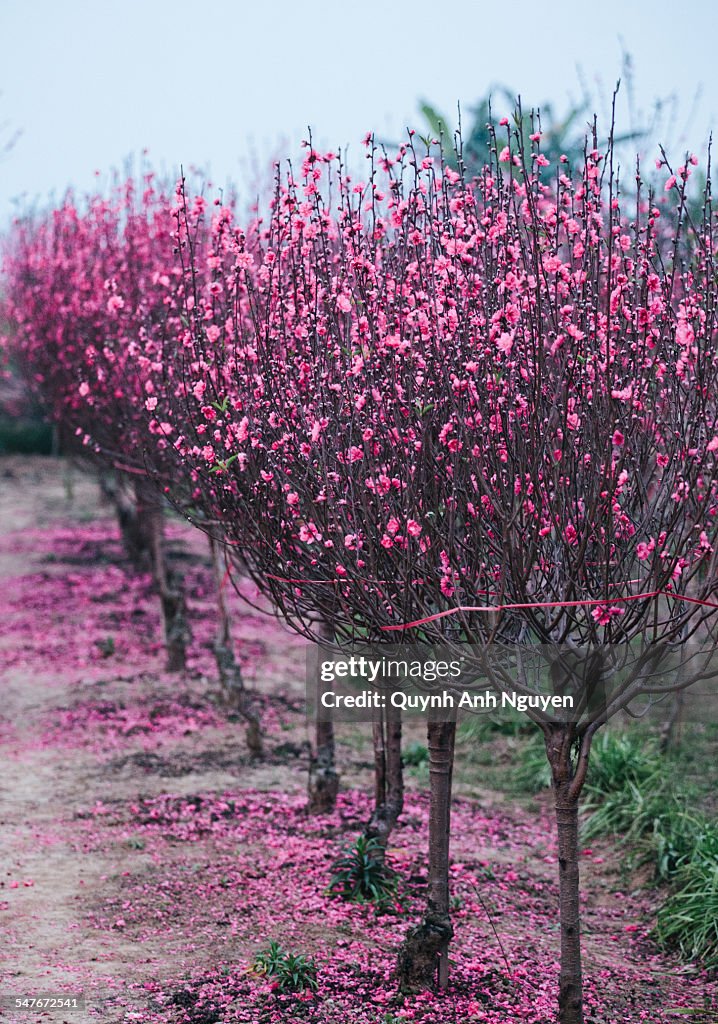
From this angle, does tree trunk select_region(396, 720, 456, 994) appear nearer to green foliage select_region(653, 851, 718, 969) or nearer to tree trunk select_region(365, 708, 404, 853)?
tree trunk select_region(365, 708, 404, 853)

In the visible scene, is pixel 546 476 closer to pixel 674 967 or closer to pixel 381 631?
pixel 381 631

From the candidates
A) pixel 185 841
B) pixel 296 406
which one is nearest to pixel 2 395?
pixel 185 841

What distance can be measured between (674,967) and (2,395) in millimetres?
30426

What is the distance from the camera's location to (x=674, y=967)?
702cm

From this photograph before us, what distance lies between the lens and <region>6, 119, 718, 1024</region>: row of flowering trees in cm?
449

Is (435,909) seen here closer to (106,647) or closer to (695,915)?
(695,915)

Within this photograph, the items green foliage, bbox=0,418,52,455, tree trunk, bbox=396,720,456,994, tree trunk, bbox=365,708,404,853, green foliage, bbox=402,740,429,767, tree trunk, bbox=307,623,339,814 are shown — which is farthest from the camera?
green foliage, bbox=0,418,52,455

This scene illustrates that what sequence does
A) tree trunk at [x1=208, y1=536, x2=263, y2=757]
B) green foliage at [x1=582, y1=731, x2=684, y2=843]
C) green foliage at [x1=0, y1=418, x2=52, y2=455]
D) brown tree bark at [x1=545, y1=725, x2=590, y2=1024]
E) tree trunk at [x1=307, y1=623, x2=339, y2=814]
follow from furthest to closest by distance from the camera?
1. green foliage at [x1=0, y1=418, x2=52, y2=455]
2. tree trunk at [x1=208, y1=536, x2=263, y2=757]
3. tree trunk at [x1=307, y1=623, x2=339, y2=814]
4. green foliage at [x1=582, y1=731, x2=684, y2=843]
5. brown tree bark at [x1=545, y1=725, x2=590, y2=1024]

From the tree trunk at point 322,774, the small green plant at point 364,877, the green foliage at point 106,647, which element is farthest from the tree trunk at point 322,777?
the green foliage at point 106,647

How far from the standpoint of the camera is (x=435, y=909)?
5.95 m

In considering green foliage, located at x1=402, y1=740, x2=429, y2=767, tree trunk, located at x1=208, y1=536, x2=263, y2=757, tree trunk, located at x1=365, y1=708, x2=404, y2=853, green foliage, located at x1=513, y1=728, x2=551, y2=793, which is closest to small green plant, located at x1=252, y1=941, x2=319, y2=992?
tree trunk, located at x1=365, y1=708, x2=404, y2=853

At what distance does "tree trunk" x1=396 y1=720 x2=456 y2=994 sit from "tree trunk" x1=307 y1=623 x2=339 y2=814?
316 cm

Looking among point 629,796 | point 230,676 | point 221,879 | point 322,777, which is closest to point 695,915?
point 629,796

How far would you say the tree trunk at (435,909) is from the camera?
5898 millimetres
